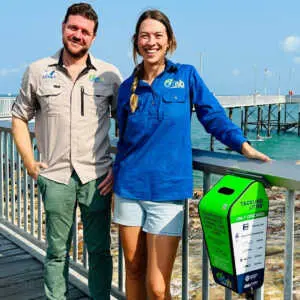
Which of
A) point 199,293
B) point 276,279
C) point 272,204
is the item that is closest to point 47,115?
point 199,293

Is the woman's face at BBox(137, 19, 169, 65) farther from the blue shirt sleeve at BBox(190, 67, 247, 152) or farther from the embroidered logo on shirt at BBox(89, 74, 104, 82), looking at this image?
the embroidered logo on shirt at BBox(89, 74, 104, 82)

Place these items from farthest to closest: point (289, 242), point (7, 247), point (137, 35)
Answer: point (7, 247)
point (137, 35)
point (289, 242)

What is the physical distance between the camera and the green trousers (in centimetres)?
264

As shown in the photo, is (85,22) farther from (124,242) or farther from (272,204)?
(272,204)

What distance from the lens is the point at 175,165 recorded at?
7.39ft

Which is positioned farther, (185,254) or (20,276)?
(20,276)

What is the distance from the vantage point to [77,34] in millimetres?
2537

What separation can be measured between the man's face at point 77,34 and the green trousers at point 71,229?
69cm

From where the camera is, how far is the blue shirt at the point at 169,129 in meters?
2.22

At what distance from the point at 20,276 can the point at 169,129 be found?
215 cm

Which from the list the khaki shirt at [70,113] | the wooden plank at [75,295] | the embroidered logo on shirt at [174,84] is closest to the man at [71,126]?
the khaki shirt at [70,113]

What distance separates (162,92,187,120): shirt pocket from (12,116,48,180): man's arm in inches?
32.8

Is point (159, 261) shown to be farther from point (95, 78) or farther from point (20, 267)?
point (20, 267)

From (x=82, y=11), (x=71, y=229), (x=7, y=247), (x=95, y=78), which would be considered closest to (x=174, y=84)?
(x=95, y=78)
